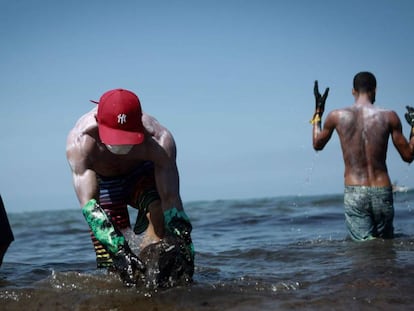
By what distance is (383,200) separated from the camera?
539 cm

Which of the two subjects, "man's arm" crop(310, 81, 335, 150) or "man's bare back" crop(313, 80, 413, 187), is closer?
"man's bare back" crop(313, 80, 413, 187)

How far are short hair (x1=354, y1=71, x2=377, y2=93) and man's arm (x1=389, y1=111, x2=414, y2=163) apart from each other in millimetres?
343

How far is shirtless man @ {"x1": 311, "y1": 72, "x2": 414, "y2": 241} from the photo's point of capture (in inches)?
212

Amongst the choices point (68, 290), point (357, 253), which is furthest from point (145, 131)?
point (357, 253)

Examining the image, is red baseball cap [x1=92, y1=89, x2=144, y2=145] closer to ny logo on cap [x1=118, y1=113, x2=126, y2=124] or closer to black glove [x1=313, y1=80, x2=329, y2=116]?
ny logo on cap [x1=118, y1=113, x2=126, y2=124]

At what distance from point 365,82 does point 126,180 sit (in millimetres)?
2662

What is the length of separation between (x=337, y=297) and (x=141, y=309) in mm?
1221

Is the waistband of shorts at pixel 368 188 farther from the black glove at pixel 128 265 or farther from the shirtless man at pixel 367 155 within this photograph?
the black glove at pixel 128 265

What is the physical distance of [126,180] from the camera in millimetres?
4410

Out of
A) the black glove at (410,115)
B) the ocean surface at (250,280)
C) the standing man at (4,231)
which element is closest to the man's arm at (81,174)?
the ocean surface at (250,280)

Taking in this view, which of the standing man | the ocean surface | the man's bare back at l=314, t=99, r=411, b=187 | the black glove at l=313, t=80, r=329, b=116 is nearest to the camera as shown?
the ocean surface

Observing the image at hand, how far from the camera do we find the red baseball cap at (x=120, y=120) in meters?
3.51

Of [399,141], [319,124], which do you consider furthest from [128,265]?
[399,141]

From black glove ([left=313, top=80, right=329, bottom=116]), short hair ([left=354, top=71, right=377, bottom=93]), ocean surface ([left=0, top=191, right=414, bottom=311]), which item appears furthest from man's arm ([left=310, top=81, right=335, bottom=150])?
ocean surface ([left=0, top=191, right=414, bottom=311])
